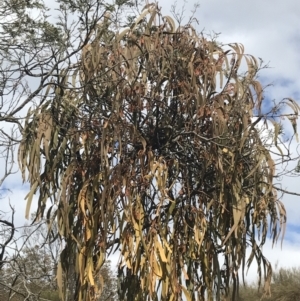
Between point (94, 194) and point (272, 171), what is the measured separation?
1111mm

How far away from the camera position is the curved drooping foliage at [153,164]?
136 inches

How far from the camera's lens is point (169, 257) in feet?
11.4

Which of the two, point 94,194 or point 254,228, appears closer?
point 94,194

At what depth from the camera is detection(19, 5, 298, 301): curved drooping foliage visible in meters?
3.46

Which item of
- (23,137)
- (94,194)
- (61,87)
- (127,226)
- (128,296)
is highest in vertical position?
(61,87)

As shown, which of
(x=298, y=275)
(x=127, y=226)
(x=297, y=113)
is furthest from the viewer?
(x=298, y=275)

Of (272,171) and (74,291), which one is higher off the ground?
(272,171)

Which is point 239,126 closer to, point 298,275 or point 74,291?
point 74,291

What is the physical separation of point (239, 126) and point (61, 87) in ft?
3.81

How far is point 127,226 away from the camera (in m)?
3.46

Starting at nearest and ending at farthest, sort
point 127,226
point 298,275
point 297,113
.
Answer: point 127,226
point 297,113
point 298,275

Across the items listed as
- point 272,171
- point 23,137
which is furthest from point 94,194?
point 272,171

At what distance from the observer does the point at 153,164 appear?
3557mm

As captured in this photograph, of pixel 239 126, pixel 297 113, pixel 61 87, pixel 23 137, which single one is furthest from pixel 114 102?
pixel 297 113
